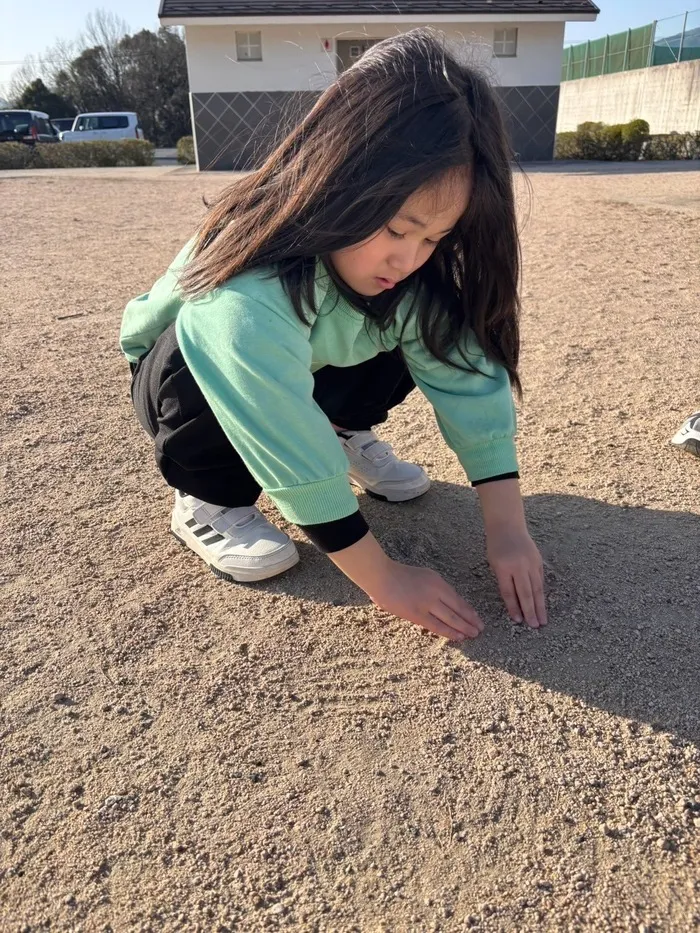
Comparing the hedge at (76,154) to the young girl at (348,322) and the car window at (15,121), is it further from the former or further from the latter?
the young girl at (348,322)

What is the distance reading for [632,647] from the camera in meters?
1.43

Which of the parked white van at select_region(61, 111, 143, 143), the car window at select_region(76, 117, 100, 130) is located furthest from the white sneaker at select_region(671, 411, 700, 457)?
the car window at select_region(76, 117, 100, 130)

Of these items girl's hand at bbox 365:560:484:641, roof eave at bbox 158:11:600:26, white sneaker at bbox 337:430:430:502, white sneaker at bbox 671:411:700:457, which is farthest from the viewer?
roof eave at bbox 158:11:600:26

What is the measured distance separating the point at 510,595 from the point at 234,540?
58cm

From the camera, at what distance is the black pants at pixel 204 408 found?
62.3 inches

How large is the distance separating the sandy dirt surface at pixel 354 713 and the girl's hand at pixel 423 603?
0.04 metres

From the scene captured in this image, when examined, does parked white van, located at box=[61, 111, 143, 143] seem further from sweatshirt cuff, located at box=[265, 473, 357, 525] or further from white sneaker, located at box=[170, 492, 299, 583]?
sweatshirt cuff, located at box=[265, 473, 357, 525]

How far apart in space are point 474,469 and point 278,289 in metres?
0.56

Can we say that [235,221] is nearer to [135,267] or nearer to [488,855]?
[488,855]

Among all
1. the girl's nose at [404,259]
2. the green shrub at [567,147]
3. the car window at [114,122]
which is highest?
the girl's nose at [404,259]

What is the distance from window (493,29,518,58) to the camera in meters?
14.2

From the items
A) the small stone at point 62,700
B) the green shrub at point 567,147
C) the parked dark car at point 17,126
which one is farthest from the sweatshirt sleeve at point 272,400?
the parked dark car at point 17,126

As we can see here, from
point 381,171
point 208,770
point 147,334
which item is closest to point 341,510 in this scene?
point 208,770

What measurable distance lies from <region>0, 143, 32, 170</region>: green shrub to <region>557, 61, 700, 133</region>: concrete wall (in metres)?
13.1
